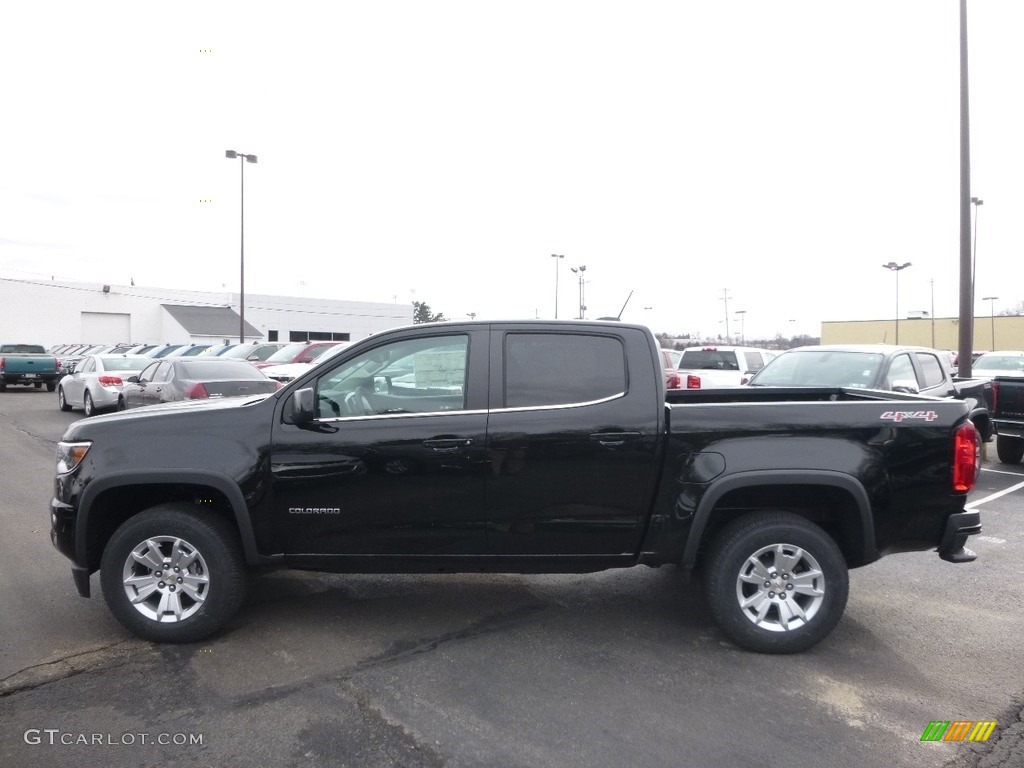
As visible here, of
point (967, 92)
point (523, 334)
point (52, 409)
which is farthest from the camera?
point (52, 409)

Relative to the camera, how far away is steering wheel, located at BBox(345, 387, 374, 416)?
187 inches

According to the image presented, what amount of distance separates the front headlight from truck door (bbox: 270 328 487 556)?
116 centimetres

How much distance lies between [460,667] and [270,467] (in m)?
1.58

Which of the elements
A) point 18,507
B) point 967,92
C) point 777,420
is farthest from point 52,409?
point 967,92

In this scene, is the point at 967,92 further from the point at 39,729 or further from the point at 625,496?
the point at 39,729

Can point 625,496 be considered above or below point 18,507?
above

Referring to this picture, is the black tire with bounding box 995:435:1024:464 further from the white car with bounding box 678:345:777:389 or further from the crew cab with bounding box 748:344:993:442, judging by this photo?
the white car with bounding box 678:345:777:389

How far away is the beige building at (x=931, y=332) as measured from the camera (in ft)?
191

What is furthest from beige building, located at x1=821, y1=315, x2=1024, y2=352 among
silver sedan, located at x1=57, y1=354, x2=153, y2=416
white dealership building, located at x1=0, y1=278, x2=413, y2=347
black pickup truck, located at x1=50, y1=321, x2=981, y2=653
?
black pickup truck, located at x1=50, y1=321, x2=981, y2=653

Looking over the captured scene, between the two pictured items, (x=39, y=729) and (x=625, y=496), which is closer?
(x=39, y=729)

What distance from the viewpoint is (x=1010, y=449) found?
12008mm

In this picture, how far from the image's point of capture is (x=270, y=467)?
4.64 meters

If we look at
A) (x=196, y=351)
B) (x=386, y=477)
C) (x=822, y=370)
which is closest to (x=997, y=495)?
(x=822, y=370)

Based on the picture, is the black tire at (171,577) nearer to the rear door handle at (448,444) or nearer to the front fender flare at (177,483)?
the front fender flare at (177,483)
